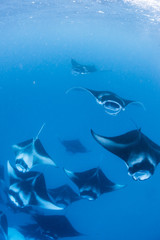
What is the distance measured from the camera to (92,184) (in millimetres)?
3857

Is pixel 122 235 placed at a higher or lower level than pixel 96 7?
lower

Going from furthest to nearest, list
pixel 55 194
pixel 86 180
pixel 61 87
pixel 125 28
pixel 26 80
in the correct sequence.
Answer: pixel 125 28 → pixel 26 80 → pixel 61 87 → pixel 55 194 → pixel 86 180

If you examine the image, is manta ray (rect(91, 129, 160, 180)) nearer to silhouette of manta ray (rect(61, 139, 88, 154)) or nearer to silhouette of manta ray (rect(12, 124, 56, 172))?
silhouette of manta ray (rect(12, 124, 56, 172))

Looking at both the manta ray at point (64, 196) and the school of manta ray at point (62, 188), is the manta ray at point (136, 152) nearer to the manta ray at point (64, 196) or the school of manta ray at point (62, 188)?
the school of manta ray at point (62, 188)

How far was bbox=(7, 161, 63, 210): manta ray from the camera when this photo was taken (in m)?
3.82

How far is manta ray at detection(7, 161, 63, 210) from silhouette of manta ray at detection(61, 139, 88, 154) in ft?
6.94

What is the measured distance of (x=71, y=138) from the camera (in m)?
6.82

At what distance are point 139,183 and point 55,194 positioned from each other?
2.81 m

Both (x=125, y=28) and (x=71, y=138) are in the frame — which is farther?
(x=125, y=28)

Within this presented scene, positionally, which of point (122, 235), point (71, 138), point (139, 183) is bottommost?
point (122, 235)

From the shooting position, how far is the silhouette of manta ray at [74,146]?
605cm

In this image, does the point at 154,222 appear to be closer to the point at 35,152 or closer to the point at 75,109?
the point at 35,152

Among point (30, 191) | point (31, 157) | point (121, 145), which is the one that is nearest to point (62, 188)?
point (30, 191)

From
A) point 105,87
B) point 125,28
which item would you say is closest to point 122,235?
point 105,87
